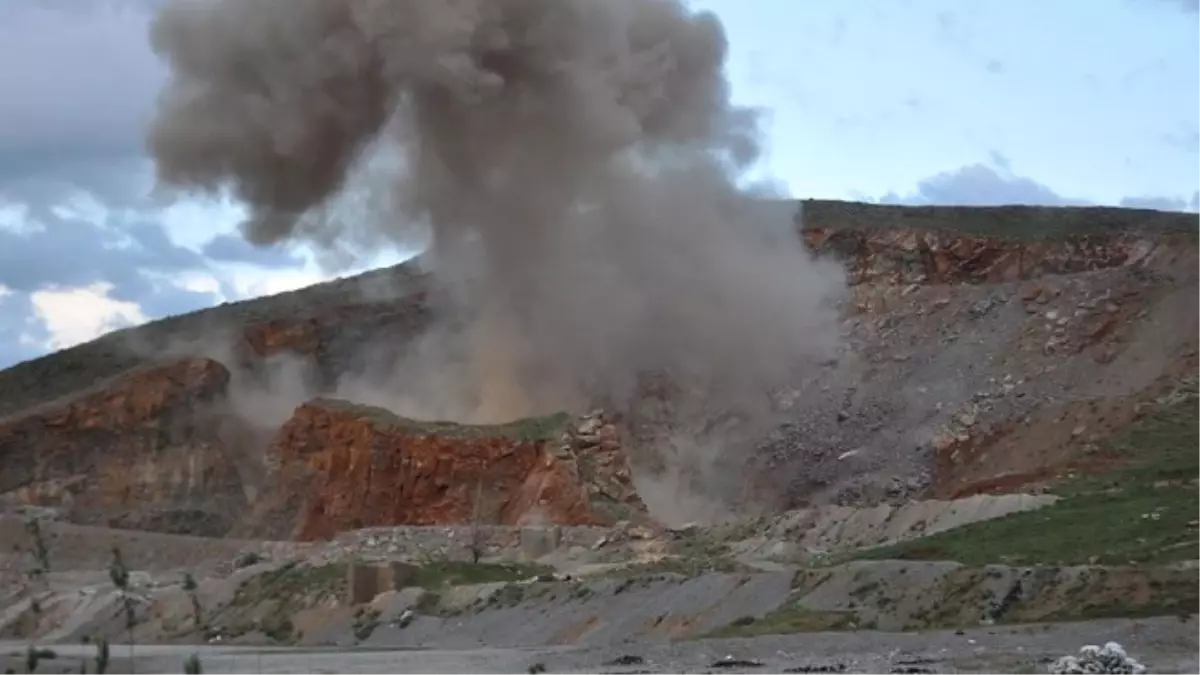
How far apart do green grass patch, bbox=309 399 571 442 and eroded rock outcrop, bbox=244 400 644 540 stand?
5 cm

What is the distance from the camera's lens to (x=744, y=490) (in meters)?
64.1

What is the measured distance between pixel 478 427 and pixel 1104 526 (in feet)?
88.8

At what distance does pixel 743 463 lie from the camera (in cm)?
6544

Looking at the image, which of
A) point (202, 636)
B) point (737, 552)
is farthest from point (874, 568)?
point (202, 636)

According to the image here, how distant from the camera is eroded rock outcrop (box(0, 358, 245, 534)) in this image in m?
78.5

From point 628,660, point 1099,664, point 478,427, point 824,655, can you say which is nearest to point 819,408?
point 478,427

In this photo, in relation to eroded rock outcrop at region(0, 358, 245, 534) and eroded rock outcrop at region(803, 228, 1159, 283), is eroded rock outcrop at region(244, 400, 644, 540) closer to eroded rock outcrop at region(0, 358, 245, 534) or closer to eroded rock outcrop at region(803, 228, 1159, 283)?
eroded rock outcrop at region(0, 358, 245, 534)

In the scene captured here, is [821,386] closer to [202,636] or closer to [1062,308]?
[1062,308]

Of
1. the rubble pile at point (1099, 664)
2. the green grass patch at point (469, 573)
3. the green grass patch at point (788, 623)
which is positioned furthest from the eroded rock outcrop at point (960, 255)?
the rubble pile at point (1099, 664)

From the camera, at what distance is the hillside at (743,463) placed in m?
36.3

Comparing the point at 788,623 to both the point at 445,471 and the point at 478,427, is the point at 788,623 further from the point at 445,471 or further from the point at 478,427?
the point at 478,427

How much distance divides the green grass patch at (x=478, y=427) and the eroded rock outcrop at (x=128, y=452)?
16.5 m

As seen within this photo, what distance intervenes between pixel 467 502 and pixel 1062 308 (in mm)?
23474

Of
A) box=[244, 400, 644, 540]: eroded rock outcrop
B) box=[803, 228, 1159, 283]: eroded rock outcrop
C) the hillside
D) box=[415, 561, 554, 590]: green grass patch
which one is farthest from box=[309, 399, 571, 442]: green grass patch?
box=[803, 228, 1159, 283]: eroded rock outcrop
